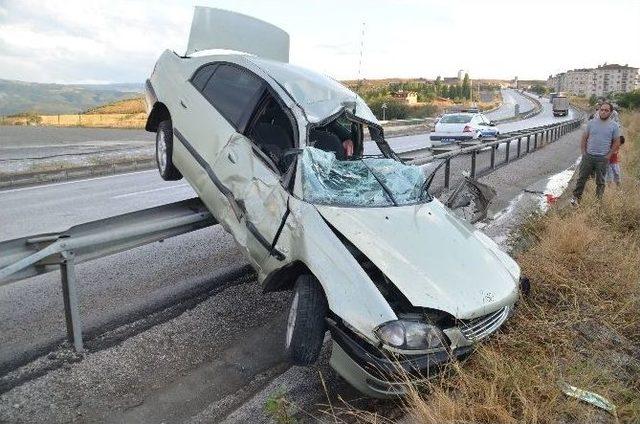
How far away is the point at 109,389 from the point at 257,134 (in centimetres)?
237

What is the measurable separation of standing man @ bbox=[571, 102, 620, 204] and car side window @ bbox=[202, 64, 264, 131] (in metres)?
6.18

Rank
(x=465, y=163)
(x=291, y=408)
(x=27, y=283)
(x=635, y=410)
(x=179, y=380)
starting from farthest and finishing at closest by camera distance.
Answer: (x=465, y=163)
(x=27, y=283)
(x=179, y=380)
(x=291, y=408)
(x=635, y=410)

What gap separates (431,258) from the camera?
3.73m

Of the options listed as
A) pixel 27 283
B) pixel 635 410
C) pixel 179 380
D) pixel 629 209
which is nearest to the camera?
pixel 635 410

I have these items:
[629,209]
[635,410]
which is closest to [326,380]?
[635,410]

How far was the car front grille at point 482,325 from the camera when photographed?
345 cm

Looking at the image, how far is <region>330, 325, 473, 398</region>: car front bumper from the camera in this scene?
126 inches

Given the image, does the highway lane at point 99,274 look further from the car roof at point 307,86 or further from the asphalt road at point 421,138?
the asphalt road at point 421,138

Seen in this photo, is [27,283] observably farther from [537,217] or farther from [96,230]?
[537,217]

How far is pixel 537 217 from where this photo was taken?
8.13 metres

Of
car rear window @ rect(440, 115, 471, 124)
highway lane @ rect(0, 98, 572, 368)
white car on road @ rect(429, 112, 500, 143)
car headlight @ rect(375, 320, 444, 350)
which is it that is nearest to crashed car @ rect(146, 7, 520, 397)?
car headlight @ rect(375, 320, 444, 350)

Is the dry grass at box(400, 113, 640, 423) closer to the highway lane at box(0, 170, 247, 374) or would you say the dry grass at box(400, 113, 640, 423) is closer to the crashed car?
the crashed car

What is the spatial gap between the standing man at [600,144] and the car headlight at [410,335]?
674cm

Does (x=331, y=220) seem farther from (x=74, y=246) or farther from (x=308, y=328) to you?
(x=74, y=246)
